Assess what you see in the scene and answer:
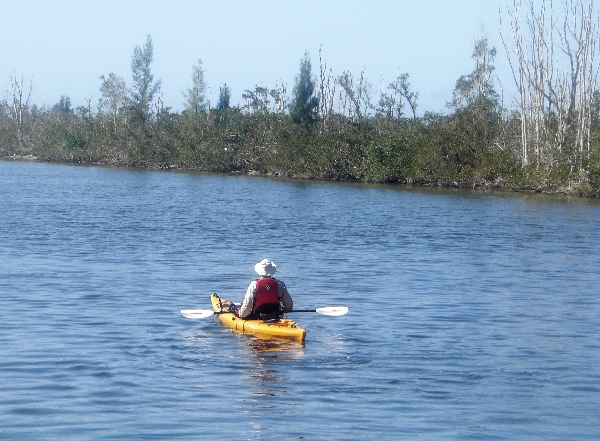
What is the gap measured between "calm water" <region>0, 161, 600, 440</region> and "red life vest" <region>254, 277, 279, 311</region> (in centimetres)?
58

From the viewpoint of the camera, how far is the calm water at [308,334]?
8789mm

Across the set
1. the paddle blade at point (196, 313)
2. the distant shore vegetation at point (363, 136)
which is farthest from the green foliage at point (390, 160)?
the paddle blade at point (196, 313)

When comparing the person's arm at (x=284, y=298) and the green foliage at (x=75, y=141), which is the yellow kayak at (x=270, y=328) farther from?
the green foliage at (x=75, y=141)

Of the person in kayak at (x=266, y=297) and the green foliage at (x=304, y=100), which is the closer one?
the person in kayak at (x=266, y=297)

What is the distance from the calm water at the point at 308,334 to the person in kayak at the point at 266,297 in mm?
472

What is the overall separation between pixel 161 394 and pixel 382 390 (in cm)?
237

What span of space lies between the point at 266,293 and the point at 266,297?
55mm

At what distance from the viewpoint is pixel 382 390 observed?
989cm

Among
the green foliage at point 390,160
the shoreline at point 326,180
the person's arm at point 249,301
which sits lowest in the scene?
the person's arm at point 249,301

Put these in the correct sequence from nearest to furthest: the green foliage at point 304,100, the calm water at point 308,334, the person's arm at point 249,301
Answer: the calm water at point 308,334 → the person's arm at point 249,301 → the green foliage at point 304,100

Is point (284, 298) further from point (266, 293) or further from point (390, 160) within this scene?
point (390, 160)

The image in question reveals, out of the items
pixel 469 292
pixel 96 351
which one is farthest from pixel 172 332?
pixel 469 292

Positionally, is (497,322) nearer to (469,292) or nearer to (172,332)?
(469,292)

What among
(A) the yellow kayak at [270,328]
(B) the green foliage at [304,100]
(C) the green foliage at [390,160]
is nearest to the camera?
(A) the yellow kayak at [270,328]
